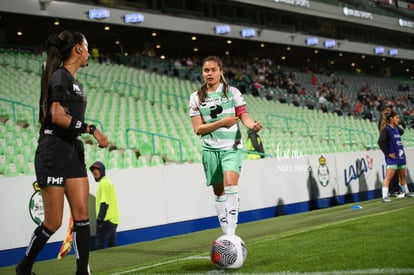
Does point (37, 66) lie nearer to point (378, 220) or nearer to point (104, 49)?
point (104, 49)

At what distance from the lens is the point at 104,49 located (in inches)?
1625

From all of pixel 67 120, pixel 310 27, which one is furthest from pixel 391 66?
pixel 67 120

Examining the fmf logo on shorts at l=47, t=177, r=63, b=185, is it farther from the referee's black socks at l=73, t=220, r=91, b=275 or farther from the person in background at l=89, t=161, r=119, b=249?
the person in background at l=89, t=161, r=119, b=249

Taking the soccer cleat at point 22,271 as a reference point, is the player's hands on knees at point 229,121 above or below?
above

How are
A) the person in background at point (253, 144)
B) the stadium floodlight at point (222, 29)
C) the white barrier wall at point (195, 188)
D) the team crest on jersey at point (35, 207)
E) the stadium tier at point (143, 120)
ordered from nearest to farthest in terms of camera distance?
the white barrier wall at point (195, 188) < the team crest on jersey at point (35, 207) < the stadium tier at point (143, 120) < the person in background at point (253, 144) < the stadium floodlight at point (222, 29)

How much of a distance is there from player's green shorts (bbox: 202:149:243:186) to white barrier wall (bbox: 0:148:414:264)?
5.25m

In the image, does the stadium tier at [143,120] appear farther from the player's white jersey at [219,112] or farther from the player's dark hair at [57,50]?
the player's dark hair at [57,50]

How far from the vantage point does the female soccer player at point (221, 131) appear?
639cm

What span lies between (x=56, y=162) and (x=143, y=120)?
15643mm

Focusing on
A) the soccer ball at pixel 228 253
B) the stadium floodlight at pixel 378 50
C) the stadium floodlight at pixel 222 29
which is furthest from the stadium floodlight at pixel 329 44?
the soccer ball at pixel 228 253

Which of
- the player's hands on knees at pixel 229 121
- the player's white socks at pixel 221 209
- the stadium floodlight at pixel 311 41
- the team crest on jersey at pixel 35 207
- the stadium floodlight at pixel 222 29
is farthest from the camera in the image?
the stadium floodlight at pixel 311 41

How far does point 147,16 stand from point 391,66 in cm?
3377

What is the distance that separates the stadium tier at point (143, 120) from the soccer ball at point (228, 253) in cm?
756

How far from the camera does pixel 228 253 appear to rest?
18.7ft
